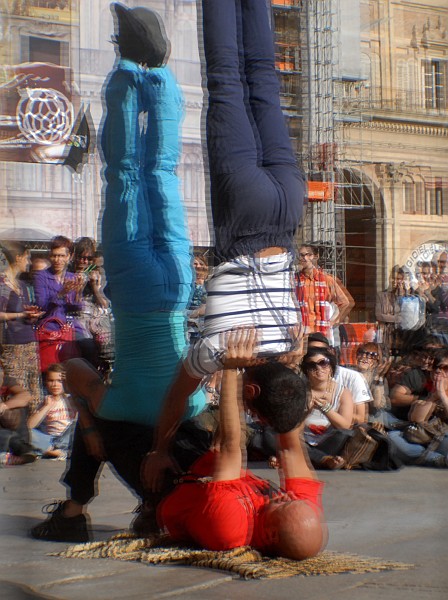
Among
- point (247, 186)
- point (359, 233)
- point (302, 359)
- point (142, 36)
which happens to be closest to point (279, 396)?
point (302, 359)

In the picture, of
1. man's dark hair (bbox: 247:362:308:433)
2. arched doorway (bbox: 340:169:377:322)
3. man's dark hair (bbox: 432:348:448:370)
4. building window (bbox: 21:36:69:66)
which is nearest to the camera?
arched doorway (bbox: 340:169:377:322)

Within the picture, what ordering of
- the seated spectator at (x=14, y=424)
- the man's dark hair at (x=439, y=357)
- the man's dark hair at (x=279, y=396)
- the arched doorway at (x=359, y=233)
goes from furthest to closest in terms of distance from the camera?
the seated spectator at (x=14, y=424), the man's dark hair at (x=279, y=396), the man's dark hair at (x=439, y=357), the arched doorway at (x=359, y=233)

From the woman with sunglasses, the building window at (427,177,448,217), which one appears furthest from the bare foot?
the building window at (427,177,448,217)

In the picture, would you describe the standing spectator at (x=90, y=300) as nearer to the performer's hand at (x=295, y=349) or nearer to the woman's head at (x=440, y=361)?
the performer's hand at (x=295, y=349)

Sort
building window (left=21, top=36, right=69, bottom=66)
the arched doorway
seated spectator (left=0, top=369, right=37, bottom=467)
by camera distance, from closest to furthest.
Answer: the arched doorway, building window (left=21, top=36, right=69, bottom=66), seated spectator (left=0, top=369, right=37, bottom=467)

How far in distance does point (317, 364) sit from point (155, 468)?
26cm

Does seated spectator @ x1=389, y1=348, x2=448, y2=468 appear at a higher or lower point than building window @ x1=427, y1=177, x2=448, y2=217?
lower

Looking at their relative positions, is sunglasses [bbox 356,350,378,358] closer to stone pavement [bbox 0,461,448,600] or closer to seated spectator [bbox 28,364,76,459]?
stone pavement [bbox 0,461,448,600]

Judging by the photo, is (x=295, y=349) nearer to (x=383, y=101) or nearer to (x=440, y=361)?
(x=440, y=361)

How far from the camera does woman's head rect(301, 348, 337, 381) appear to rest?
4.28 feet

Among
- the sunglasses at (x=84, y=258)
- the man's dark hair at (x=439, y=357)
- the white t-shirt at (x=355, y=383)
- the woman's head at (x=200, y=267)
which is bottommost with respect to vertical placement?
the white t-shirt at (x=355, y=383)

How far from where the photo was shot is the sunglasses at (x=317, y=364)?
52.8 inches

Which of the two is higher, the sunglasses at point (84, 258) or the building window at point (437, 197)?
the building window at point (437, 197)

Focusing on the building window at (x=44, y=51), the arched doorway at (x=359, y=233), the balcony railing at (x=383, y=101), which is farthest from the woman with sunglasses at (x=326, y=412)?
the building window at (x=44, y=51)
